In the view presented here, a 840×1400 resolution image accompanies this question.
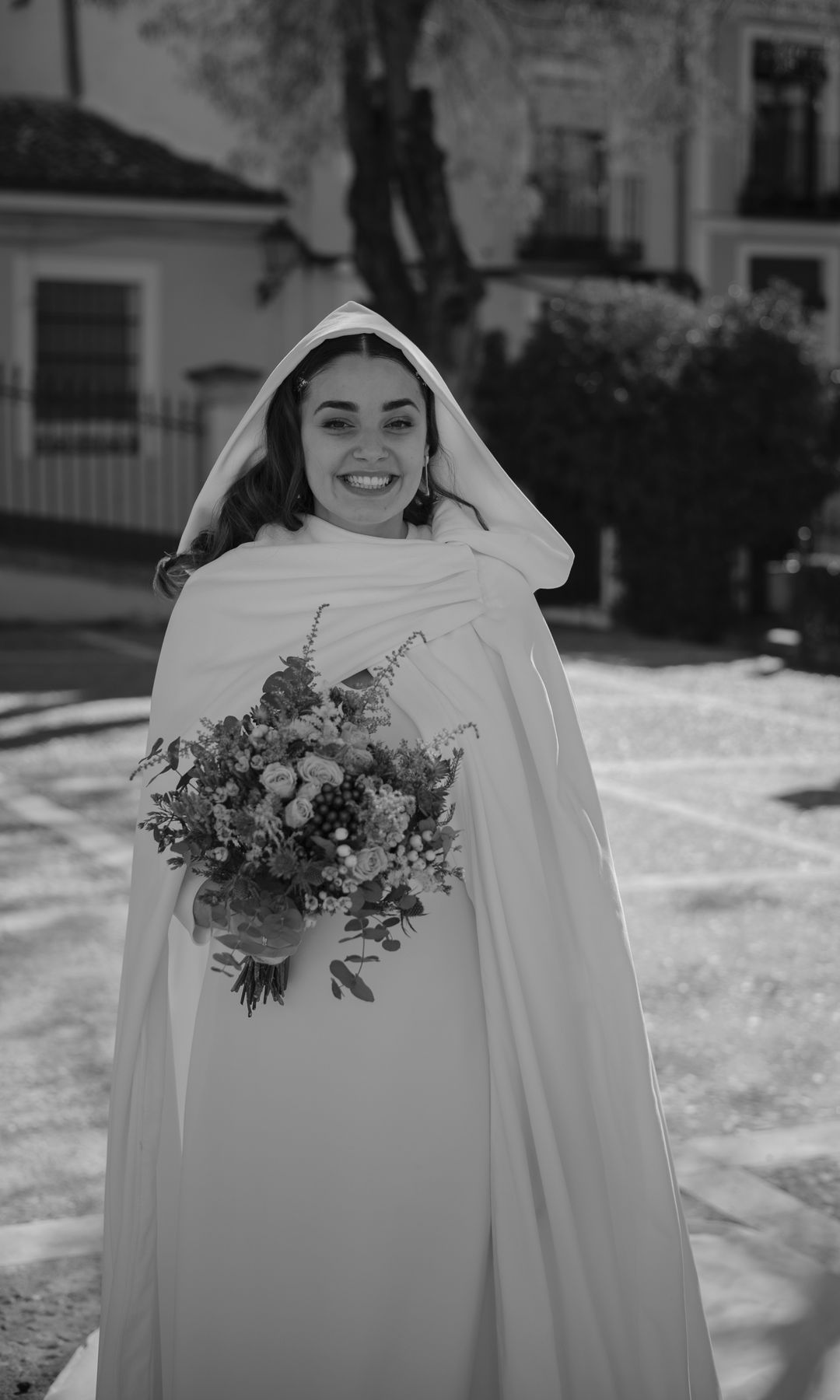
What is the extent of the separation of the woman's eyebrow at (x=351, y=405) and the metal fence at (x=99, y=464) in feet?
55.6

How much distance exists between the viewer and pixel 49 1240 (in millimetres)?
3967

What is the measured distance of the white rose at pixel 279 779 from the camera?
242 centimetres

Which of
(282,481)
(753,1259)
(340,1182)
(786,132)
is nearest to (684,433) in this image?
(786,132)

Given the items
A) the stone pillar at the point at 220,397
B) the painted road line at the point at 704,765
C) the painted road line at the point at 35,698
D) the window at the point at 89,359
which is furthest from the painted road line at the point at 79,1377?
the window at the point at 89,359

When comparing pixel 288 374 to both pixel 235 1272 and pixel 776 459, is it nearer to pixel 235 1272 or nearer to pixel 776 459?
pixel 235 1272

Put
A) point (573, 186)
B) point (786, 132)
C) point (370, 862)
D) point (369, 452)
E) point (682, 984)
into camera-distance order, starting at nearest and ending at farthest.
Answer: point (370, 862) < point (369, 452) < point (682, 984) < point (573, 186) < point (786, 132)

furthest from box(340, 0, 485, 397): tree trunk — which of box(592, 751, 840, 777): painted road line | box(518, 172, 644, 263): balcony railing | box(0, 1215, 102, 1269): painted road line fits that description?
box(0, 1215, 102, 1269): painted road line

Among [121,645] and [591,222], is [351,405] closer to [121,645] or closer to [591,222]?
[121,645]

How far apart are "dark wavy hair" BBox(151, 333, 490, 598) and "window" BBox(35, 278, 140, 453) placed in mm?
17207

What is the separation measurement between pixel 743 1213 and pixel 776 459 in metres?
13.4

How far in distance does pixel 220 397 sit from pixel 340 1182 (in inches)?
622

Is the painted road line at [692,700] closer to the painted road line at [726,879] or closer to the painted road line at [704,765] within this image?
the painted road line at [704,765]

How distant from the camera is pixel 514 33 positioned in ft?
57.9

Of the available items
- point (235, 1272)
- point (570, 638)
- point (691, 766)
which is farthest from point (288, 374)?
point (570, 638)
